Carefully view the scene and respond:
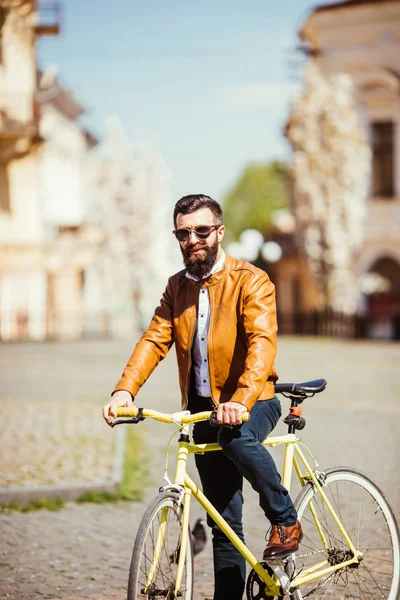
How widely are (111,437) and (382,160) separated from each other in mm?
32161

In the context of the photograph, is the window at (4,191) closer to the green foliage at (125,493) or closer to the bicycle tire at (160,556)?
the green foliage at (125,493)

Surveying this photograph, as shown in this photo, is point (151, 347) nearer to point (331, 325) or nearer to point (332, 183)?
point (331, 325)

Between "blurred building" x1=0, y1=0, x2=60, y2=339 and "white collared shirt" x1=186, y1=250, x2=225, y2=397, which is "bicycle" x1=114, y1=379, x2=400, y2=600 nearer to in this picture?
"white collared shirt" x1=186, y1=250, x2=225, y2=397

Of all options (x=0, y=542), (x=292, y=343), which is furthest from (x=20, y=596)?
(x=292, y=343)

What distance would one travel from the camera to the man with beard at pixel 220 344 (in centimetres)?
445

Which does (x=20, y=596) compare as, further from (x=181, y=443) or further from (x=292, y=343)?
(x=292, y=343)

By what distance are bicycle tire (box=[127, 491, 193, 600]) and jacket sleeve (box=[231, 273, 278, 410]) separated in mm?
487

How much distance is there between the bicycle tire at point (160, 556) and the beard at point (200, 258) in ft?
2.97

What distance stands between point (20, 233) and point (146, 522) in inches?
1540

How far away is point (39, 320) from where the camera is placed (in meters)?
43.6

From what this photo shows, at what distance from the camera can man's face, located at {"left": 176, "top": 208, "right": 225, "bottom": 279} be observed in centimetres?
454

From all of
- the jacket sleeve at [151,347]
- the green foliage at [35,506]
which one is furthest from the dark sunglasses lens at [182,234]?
the green foliage at [35,506]

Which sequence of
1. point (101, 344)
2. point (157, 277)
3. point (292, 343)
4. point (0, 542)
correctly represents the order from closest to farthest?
point (0, 542), point (292, 343), point (101, 344), point (157, 277)

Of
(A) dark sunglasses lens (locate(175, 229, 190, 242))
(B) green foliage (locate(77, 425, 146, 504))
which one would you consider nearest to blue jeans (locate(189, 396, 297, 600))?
(A) dark sunglasses lens (locate(175, 229, 190, 242))
